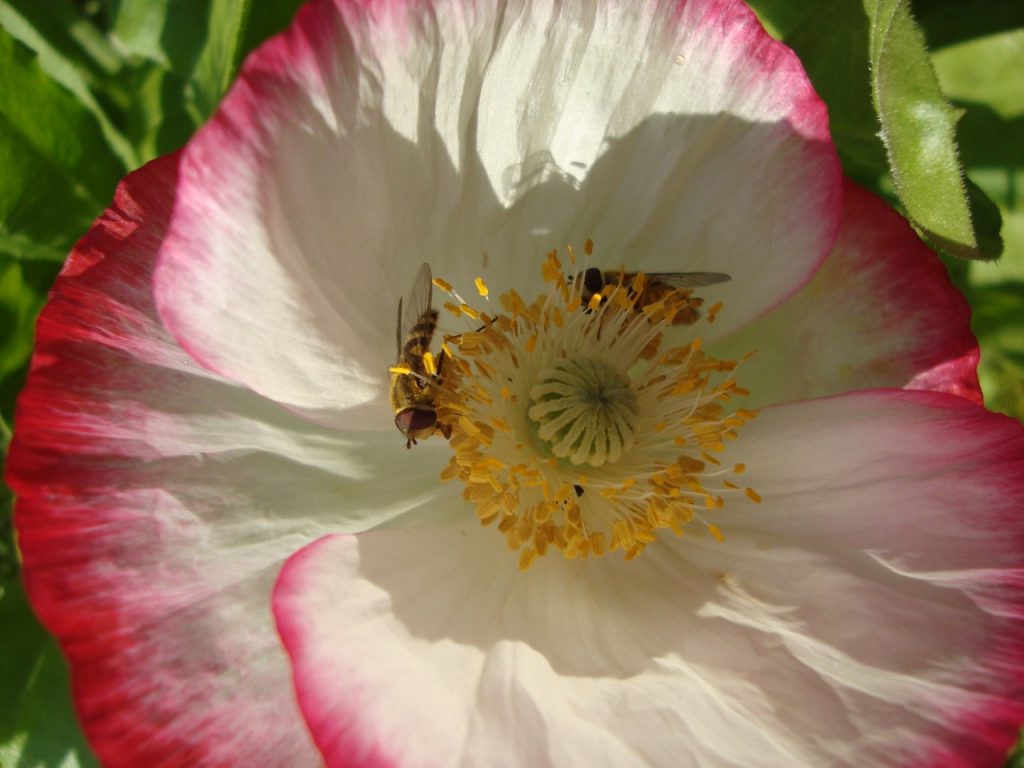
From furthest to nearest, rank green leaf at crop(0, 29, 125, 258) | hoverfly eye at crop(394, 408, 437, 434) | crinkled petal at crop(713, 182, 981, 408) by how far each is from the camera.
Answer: green leaf at crop(0, 29, 125, 258) < crinkled petal at crop(713, 182, 981, 408) < hoverfly eye at crop(394, 408, 437, 434)

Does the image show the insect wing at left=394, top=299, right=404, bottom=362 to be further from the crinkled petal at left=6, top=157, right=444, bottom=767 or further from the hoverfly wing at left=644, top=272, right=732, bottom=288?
the hoverfly wing at left=644, top=272, right=732, bottom=288

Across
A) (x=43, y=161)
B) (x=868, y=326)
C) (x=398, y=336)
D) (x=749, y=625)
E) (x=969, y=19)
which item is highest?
(x=969, y=19)

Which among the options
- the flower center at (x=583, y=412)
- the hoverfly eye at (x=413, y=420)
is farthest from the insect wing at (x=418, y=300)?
the flower center at (x=583, y=412)

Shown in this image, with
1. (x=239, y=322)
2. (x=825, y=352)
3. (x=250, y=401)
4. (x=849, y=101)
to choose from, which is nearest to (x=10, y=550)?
(x=250, y=401)

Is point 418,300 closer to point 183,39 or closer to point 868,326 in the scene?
point 868,326

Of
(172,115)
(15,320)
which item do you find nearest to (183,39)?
(172,115)

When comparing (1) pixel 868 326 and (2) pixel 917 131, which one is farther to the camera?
(1) pixel 868 326

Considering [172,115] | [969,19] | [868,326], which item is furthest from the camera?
[969,19]

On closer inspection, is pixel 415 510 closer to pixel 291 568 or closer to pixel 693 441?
pixel 291 568

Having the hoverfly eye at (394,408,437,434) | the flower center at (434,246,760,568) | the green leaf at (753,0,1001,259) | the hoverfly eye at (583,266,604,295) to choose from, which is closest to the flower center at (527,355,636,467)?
the flower center at (434,246,760,568)
